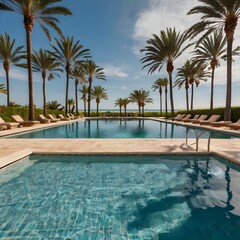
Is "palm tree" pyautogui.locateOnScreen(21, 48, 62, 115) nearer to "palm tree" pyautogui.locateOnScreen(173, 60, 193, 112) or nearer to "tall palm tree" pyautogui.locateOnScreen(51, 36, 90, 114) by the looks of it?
"tall palm tree" pyautogui.locateOnScreen(51, 36, 90, 114)

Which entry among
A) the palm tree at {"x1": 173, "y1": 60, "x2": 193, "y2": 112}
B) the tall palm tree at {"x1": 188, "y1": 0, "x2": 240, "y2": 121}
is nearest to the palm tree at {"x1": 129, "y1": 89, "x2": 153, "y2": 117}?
the palm tree at {"x1": 173, "y1": 60, "x2": 193, "y2": 112}

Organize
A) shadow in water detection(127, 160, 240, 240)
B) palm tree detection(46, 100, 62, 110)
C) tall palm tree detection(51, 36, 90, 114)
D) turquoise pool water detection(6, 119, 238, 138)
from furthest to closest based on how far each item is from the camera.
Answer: palm tree detection(46, 100, 62, 110) → tall palm tree detection(51, 36, 90, 114) → turquoise pool water detection(6, 119, 238, 138) → shadow in water detection(127, 160, 240, 240)

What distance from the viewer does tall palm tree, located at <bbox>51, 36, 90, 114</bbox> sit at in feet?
94.0

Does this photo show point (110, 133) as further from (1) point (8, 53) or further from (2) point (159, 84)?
(2) point (159, 84)

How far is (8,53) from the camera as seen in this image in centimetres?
2780

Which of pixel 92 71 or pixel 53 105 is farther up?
pixel 92 71

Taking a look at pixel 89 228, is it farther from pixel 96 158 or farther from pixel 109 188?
pixel 96 158

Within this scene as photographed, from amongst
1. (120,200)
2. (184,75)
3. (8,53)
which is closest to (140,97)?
(184,75)

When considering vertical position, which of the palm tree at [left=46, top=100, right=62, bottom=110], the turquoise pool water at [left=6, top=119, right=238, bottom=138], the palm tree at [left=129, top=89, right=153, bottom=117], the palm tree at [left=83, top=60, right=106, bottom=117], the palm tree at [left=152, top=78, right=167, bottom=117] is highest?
the palm tree at [left=83, top=60, right=106, bottom=117]

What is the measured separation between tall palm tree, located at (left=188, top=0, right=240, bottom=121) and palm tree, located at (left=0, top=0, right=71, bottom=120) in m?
12.5

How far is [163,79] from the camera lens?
46219mm

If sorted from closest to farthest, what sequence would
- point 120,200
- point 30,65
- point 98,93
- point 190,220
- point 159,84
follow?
1. point 190,220
2. point 120,200
3. point 30,65
4. point 159,84
5. point 98,93

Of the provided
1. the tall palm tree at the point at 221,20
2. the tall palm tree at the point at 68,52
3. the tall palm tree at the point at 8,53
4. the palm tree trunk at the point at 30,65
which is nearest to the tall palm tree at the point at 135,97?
the tall palm tree at the point at 68,52

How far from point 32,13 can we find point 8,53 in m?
13.1
